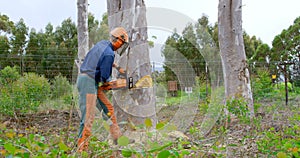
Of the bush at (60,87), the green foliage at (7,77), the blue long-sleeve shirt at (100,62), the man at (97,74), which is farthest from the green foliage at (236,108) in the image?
the bush at (60,87)

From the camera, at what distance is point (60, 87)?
10.3 meters

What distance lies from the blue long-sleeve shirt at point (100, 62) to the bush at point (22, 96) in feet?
A: 15.5

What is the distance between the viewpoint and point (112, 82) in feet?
13.1

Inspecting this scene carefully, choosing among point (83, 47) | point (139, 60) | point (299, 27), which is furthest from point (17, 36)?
point (139, 60)

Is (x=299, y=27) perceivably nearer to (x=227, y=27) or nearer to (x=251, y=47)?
(x=251, y=47)

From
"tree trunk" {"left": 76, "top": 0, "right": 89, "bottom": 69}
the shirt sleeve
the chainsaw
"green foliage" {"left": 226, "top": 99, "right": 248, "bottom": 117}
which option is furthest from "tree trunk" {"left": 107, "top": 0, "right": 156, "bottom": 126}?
"tree trunk" {"left": 76, "top": 0, "right": 89, "bottom": 69}

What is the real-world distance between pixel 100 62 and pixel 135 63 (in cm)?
85

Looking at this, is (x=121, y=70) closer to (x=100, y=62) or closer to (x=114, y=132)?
(x=100, y=62)

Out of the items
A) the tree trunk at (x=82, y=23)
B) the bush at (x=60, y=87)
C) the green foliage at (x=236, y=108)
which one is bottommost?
the green foliage at (x=236, y=108)

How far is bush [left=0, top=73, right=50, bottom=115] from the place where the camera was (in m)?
7.82

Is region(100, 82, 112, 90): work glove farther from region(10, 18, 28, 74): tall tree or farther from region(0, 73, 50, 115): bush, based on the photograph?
region(10, 18, 28, 74): tall tree

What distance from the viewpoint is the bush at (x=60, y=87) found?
10133mm

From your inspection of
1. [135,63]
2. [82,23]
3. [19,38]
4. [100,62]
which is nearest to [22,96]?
[82,23]

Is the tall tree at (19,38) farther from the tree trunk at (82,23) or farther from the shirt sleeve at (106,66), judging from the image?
the shirt sleeve at (106,66)
